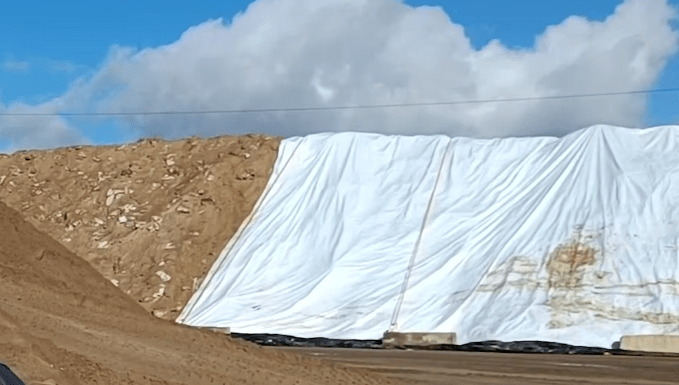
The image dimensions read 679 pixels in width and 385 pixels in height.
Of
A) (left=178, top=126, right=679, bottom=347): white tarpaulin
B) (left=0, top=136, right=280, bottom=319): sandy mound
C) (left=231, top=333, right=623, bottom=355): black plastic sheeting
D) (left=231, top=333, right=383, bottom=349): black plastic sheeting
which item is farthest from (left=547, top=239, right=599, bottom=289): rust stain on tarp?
(left=0, top=136, right=280, bottom=319): sandy mound

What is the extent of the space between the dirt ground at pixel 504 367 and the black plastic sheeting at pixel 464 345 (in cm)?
69

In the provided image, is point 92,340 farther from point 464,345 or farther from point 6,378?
point 464,345

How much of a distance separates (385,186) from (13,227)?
18.5 m

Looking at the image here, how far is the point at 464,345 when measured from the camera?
965 inches

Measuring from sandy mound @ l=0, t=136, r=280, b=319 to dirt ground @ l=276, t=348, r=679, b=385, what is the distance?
29.5ft

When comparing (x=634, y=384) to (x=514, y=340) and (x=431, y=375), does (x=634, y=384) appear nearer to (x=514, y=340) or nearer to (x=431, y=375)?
(x=431, y=375)

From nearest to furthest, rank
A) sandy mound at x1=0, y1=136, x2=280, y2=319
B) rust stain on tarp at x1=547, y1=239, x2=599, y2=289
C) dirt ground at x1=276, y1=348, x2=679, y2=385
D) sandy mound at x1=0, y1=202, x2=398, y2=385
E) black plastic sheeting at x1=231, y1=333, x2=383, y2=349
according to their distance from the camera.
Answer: sandy mound at x1=0, y1=202, x2=398, y2=385
dirt ground at x1=276, y1=348, x2=679, y2=385
black plastic sheeting at x1=231, y1=333, x2=383, y2=349
rust stain on tarp at x1=547, y1=239, x2=599, y2=289
sandy mound at x1=0, y1=136, x2=280, y2=319

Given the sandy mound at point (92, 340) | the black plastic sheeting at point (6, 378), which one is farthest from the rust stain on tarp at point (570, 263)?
the black plastic sheeting at point (6, 378)

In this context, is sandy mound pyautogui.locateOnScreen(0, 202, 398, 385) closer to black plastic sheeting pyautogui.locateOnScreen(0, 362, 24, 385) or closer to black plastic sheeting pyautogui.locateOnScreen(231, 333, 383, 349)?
black plastic sheeting pyautogui.locateOnScreen(0, 362, 24, 385)

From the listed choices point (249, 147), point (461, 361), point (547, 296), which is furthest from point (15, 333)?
point (249, 147)

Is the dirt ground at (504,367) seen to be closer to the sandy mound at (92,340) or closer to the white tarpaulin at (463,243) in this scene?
the white tarpaulin at (463,243)

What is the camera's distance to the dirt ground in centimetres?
1727

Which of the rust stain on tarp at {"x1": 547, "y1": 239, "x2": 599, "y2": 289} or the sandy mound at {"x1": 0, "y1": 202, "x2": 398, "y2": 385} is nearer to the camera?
the sandy mound at {"x1": 0, "y1": 202, "x2": 398, "y2": 385}

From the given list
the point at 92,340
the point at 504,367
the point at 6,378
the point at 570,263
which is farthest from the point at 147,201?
the point at 6,378
